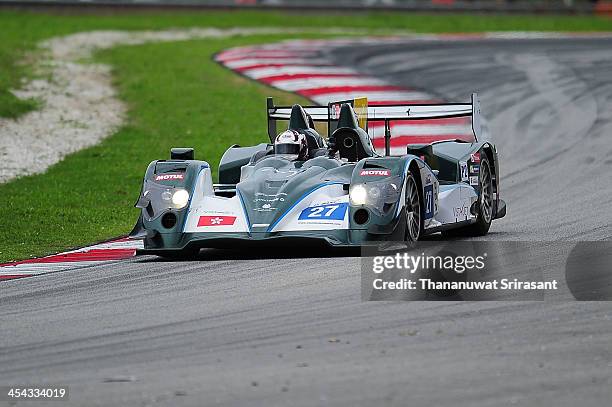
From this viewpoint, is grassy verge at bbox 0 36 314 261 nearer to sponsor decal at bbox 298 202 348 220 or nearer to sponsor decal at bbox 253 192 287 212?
sponsor decal at bbox 253 192 287 212

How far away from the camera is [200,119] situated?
23.9 meters

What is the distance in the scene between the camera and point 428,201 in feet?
40.6

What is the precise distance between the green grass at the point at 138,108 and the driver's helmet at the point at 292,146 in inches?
110

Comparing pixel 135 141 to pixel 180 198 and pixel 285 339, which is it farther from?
pixel 285 339

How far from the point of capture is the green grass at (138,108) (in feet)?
52.0

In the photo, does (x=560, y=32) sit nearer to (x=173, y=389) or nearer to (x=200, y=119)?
(x=200, y=119)

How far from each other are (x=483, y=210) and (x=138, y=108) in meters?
12.6

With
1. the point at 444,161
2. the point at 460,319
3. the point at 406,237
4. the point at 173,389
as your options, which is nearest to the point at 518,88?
the point at 444,161

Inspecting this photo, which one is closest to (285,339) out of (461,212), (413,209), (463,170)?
(413,209)

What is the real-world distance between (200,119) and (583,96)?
23.1 ft

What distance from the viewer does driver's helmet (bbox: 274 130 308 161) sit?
12523 mm

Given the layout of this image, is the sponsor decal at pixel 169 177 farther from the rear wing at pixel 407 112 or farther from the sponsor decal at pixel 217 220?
the rear wing at pixel 407 112

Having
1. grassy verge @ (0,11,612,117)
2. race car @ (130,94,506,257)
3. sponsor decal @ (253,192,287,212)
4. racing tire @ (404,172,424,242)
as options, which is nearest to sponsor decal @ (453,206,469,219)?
race car @ (130,94,506,257)

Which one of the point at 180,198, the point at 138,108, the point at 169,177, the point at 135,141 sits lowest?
the point at 135,141
